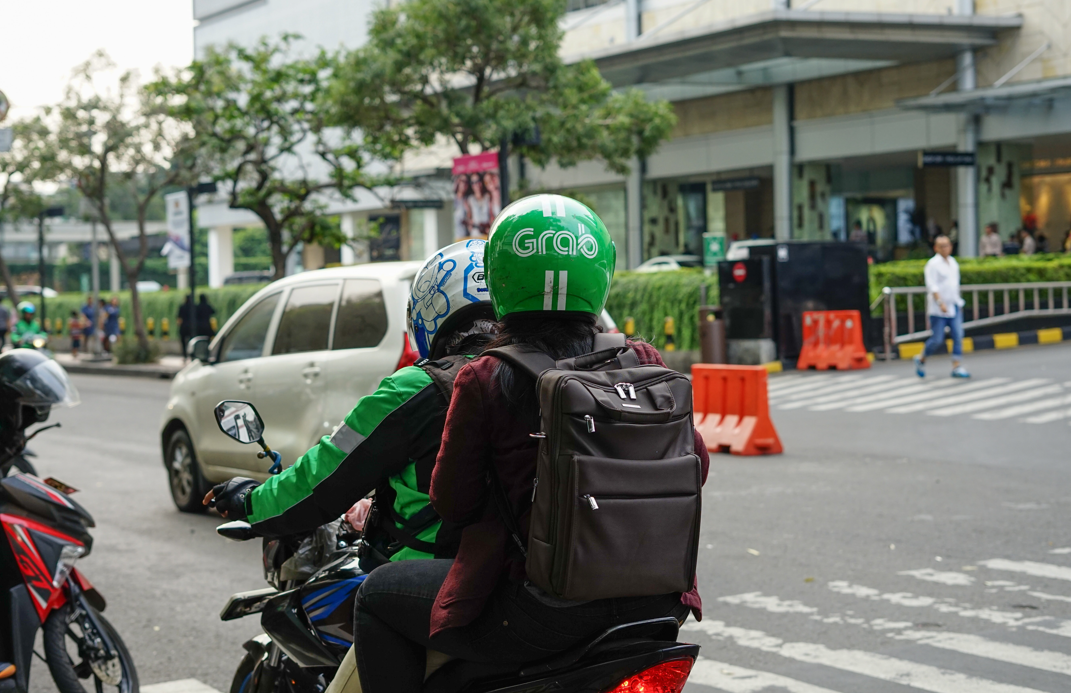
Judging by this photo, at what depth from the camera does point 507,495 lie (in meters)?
2.43

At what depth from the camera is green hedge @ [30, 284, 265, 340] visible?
3341cm

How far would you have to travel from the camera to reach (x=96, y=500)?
973cm

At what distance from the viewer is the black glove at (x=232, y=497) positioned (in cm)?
295

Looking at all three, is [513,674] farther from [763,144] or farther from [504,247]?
[763,144]

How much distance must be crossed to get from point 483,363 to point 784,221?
1356 inches

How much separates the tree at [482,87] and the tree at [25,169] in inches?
398

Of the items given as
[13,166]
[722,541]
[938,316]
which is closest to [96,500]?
[722,541]

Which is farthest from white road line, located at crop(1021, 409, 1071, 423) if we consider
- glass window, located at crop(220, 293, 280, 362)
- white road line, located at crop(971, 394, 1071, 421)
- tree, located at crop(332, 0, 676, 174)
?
tree, located at crop(332, 0, 676, 174)

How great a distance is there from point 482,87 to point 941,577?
1958 centimetres

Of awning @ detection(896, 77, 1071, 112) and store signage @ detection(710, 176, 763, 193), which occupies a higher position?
awning @ detection(896, 77, 1071, 112)

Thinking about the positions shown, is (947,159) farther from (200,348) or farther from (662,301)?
(200,348)

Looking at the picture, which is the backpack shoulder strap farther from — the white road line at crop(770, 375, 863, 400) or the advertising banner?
the advertising banner

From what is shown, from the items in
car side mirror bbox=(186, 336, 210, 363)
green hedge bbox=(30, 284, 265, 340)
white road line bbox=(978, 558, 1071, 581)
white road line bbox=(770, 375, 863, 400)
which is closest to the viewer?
white road line bbox=(978, 558, 1071, 581)

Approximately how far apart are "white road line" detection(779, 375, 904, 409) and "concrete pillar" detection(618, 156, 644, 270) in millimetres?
24774
